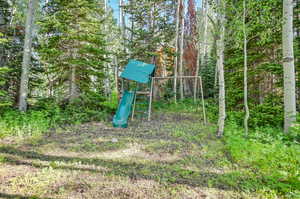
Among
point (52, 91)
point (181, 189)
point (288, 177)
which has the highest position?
point (52, 91)

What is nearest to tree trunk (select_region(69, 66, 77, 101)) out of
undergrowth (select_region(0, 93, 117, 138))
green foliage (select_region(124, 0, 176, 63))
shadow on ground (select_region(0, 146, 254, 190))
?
undergrowth (select_region(0, 93, 117, 138))

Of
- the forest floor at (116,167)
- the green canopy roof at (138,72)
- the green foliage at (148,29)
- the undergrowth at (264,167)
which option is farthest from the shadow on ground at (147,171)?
the green foliage at (148,29)

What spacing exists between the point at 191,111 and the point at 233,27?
4.72 meters

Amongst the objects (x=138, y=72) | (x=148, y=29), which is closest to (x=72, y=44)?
(x=138, y=72)

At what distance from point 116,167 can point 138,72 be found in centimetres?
496

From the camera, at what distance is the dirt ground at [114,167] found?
216cm

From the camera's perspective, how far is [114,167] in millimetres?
2861

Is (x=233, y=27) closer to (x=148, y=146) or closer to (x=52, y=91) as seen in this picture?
(x=148, y=146)

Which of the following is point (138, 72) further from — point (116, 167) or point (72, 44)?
point (116, 167)

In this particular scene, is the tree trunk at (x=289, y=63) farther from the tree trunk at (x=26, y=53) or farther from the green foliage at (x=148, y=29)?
the tree trunk at (x=26, y=53)

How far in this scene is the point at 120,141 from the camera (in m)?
4.21

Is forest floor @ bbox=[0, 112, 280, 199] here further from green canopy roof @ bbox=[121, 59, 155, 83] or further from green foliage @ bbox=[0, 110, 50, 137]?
green canopy roof @ bbox=[121, 59, 155, 83]

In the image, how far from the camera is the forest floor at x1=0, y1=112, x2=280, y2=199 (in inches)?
85.2

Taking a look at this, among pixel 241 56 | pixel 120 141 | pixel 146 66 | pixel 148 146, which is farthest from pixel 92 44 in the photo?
pixel 241 56
